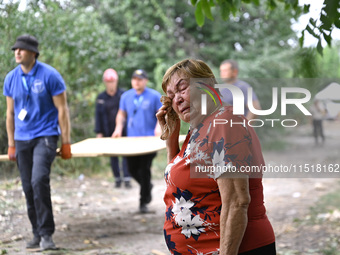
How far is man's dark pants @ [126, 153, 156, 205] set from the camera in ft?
23.5

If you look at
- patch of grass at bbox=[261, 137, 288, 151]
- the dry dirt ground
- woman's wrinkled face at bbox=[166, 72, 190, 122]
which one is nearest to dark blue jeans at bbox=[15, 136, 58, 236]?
the dry dirt ground

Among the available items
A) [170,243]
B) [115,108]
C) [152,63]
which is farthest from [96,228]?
[152,63]

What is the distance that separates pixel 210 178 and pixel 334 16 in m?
1.26

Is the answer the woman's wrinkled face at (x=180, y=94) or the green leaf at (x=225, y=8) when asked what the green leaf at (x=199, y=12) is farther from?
the woman's wrinkled face at (x=180, y=94)

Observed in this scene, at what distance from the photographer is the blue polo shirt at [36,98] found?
501cm

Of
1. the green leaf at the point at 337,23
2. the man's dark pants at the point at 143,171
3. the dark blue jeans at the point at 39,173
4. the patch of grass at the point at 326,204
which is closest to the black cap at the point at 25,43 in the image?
the dark blue jeans at the point at 39,173

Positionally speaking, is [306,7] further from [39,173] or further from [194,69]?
[39,173]

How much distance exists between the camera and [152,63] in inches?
640

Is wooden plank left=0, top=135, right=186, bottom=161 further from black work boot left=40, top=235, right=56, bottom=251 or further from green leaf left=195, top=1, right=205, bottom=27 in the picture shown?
green leaf left=195, top=1, right=205, bottom=27

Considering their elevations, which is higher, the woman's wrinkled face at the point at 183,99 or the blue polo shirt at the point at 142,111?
the woman's wrinkled face at the point at 183,99

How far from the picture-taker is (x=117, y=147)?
596cm

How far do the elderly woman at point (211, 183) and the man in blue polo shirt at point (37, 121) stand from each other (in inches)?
103

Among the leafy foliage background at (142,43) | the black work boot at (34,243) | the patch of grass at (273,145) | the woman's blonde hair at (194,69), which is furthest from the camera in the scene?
the patch of grass at (273,145)

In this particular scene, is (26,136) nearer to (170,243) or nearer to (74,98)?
(170,243)
